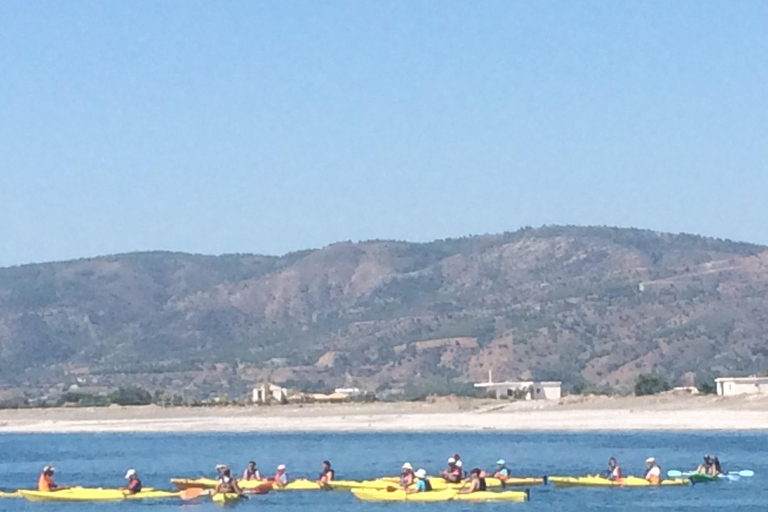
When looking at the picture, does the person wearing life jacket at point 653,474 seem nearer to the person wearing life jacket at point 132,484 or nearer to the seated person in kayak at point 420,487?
the seated person in kayak at point 420,487

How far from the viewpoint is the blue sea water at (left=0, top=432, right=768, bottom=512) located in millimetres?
48438

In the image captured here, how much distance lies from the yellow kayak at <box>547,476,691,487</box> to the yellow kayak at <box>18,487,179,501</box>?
12365mm

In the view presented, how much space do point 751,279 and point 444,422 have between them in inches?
3091

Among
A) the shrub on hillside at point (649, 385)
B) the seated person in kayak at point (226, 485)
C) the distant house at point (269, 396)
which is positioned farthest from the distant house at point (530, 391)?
the seated person in kayak at point (226, 485)

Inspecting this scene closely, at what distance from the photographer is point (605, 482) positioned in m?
51.4

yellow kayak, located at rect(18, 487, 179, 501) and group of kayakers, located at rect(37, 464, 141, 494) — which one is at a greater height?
group of kayakers, located at rect(37, 464, 141, 494)

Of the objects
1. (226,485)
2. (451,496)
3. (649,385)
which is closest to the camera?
(451,496)

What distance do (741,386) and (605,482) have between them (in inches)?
1661

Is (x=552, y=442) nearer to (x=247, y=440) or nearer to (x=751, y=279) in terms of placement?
(x=247, y=440)

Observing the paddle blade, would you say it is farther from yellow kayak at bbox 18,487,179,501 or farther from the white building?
the white building

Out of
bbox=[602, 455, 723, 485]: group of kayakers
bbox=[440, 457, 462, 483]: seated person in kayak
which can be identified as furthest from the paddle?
bbox=[602, 455, 723, 485]: group of kayakers

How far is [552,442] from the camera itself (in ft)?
251

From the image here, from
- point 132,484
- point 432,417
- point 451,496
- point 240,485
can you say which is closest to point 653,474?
point 451,496

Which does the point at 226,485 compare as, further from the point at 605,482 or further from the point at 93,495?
the point at 605,482
